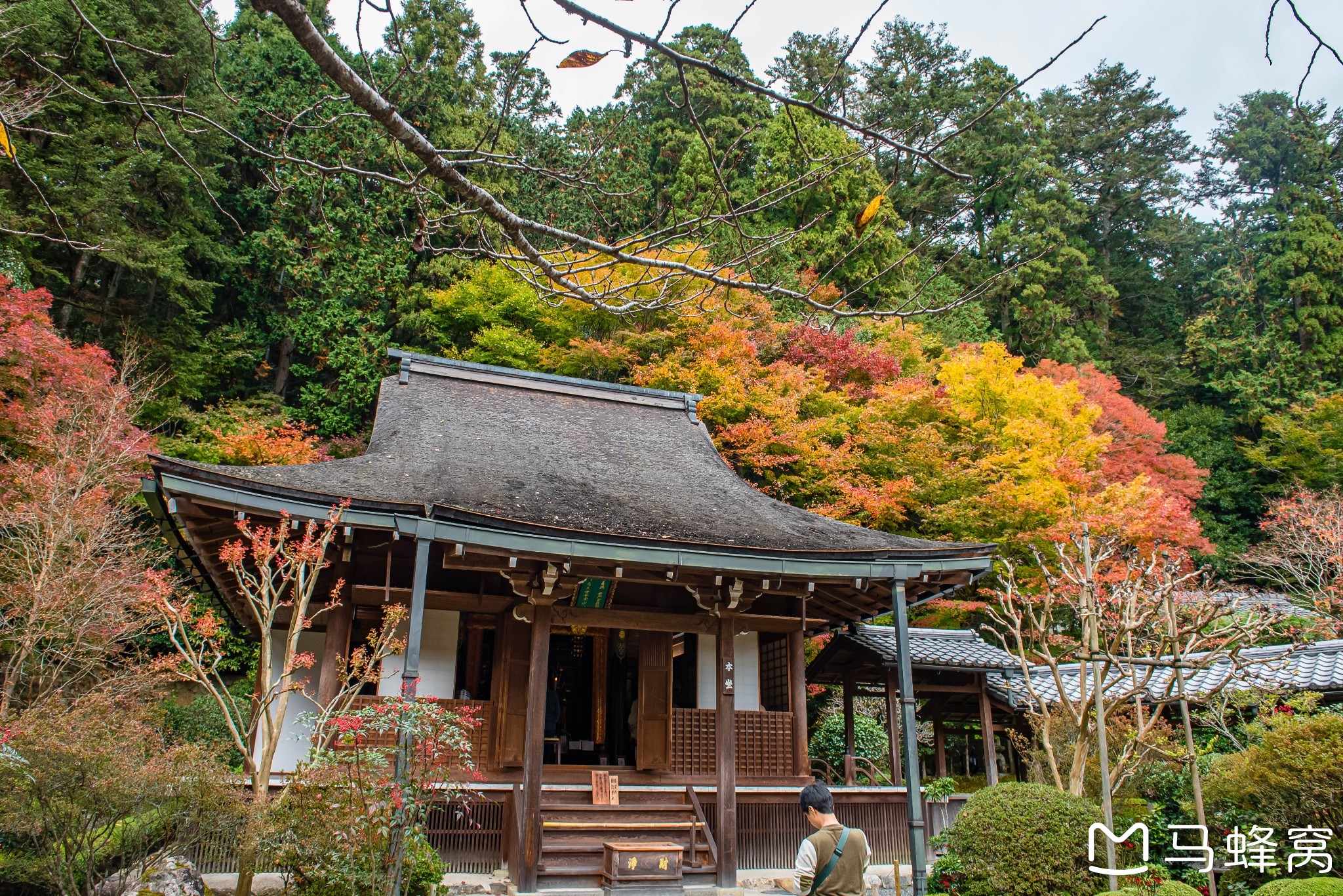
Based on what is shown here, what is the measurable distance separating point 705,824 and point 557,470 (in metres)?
4.57

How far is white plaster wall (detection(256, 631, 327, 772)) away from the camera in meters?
9.58

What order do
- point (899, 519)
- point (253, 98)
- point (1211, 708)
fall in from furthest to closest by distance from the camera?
1. point (253, 98)
2. point (899, 519)
3. point (1211, 708)

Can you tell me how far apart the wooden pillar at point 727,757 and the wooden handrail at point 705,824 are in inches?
1.9

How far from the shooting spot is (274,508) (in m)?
7.35

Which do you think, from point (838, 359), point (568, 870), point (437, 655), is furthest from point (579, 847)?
point (838, 359)

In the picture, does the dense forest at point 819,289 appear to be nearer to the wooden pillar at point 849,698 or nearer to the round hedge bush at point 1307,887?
the wooden pillar at point 849,698

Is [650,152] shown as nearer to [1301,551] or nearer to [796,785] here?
[1301,551]

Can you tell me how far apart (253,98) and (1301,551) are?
27.4 meters

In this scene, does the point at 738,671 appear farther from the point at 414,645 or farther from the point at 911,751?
the point at 414,645

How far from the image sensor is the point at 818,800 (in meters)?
4.52

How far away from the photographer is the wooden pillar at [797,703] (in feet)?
34.2

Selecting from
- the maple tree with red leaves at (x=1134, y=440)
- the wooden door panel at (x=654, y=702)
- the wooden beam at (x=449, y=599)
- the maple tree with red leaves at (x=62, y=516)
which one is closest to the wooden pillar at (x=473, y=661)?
the wooden beam at (x=449, y=599)

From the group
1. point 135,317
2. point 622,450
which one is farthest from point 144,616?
point 135,317

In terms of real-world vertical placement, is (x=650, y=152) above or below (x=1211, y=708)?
above
